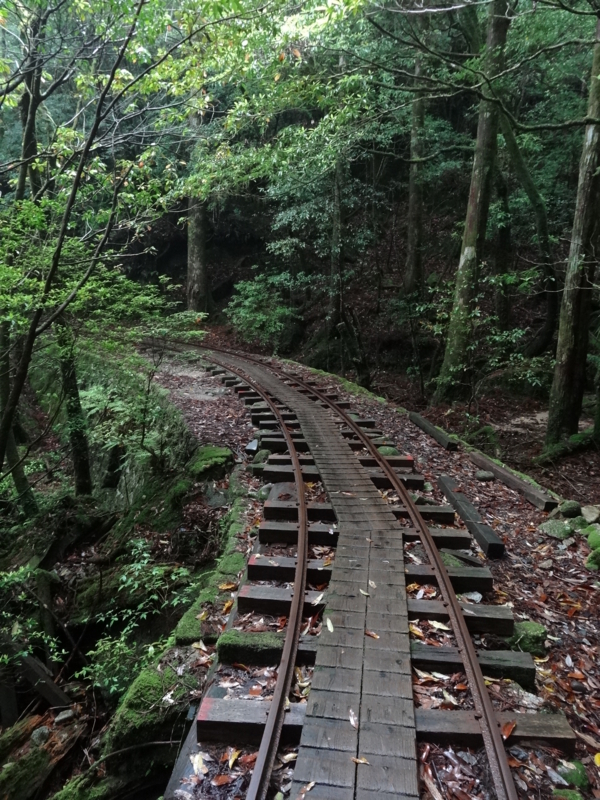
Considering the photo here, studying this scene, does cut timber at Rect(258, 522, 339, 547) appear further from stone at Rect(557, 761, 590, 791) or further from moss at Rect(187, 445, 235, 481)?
stone at Rect(557, 761, 590, 791)

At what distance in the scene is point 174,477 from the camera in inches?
310

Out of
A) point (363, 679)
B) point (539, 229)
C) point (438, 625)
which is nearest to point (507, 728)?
point (363, 679)

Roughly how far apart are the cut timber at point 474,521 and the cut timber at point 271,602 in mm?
2178

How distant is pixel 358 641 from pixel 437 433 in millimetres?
5731

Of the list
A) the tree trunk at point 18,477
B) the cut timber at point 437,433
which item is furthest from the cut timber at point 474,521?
the tree trunk at point 18,477

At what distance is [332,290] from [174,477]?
29.6 feet

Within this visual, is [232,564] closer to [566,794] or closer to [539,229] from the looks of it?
[566,794]

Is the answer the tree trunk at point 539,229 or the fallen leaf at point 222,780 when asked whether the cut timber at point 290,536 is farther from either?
the tree trunk at point 539,229

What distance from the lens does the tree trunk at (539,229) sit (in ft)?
39.0

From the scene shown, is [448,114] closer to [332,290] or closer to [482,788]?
[332,290]

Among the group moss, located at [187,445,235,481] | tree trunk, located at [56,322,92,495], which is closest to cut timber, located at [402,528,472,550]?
moss, located at [187,445,235,481]

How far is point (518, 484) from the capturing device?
682cm

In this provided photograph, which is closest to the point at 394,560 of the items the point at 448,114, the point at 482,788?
the point at 482,788

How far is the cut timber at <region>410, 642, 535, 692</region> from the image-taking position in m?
3.32
